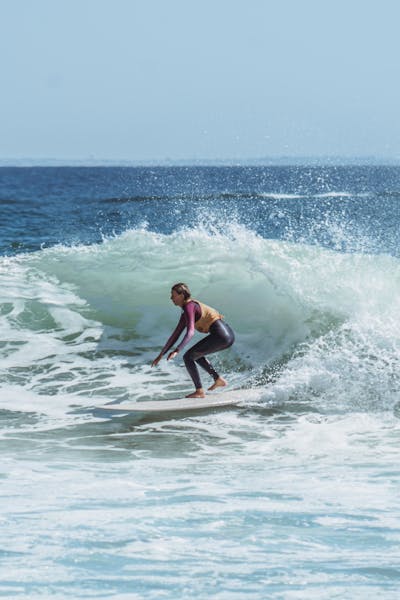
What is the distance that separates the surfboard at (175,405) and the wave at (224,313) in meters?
0.62

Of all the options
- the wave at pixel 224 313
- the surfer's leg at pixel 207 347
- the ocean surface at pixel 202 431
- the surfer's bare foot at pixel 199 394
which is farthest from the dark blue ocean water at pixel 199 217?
the surfer's bare foot at pixel 199 394

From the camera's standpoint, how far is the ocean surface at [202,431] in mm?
4758

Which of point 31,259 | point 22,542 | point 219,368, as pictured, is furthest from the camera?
point 31,259

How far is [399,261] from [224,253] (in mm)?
3631

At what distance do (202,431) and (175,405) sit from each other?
73cm

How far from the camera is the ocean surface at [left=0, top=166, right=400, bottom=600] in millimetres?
4758

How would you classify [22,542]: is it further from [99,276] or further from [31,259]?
[31,259]

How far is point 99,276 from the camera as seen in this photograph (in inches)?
679

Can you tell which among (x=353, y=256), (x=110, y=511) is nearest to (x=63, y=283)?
(x=353, y=256)

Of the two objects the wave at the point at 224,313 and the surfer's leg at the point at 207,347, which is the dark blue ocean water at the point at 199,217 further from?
the surfer's leg at the point at 207,347

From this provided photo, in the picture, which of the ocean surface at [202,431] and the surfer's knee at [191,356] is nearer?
the ocean surface at [202,431]

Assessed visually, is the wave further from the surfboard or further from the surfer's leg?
the surfer's leg

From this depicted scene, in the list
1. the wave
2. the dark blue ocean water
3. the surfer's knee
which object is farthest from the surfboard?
the dark blue ocean water

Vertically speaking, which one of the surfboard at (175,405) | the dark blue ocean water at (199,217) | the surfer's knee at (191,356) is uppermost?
the dark blue ocean water at (199,217)
